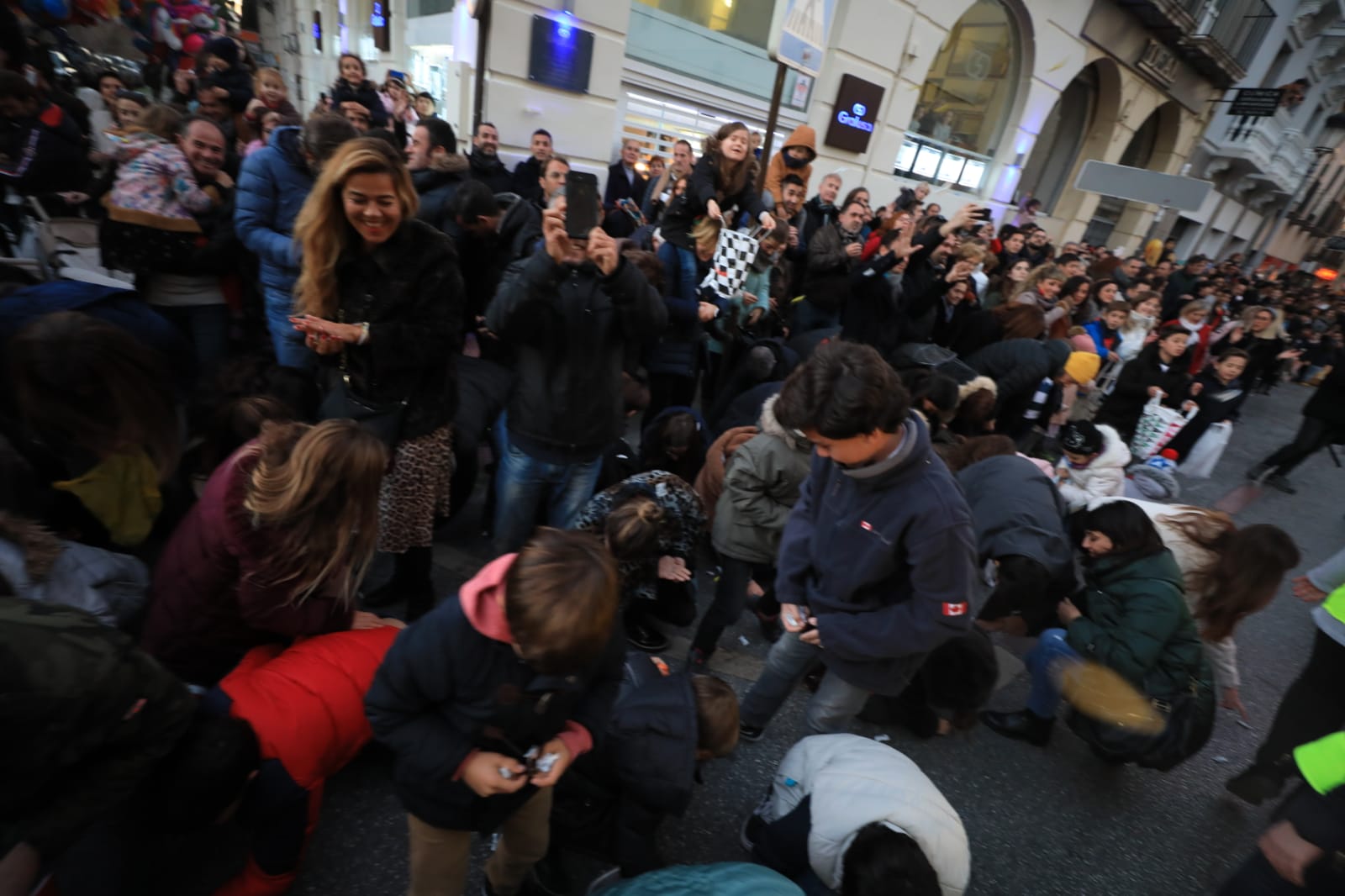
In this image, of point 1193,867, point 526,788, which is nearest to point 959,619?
point 526,788

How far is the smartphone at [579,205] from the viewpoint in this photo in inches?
83.0

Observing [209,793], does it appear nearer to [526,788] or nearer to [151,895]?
[151,895]

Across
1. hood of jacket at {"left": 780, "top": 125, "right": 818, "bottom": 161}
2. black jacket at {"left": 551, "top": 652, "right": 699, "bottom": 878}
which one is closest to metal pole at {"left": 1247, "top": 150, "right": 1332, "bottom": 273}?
hood of jacket at {"left": 780, "top": 125, "right": 818, "bottom": 161}

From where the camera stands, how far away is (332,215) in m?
2.01

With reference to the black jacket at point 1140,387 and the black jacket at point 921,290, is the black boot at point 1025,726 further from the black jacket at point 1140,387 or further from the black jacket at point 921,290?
the black jacket at point 1140,387

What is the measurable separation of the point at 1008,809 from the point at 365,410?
121 inches

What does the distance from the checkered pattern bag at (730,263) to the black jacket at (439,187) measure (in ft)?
5.20

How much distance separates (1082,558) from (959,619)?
137 cm

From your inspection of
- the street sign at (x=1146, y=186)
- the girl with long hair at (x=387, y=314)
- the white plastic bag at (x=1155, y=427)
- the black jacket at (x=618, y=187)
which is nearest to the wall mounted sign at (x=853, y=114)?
the street sign at (x=1146, y=186)

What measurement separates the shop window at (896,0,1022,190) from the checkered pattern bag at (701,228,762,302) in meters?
9.21

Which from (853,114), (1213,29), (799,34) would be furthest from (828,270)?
(1213,29)

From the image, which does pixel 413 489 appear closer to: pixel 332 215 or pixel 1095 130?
pixel 332 215

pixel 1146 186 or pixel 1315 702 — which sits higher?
pixel 1146 186

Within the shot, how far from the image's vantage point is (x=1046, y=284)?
231 inches
